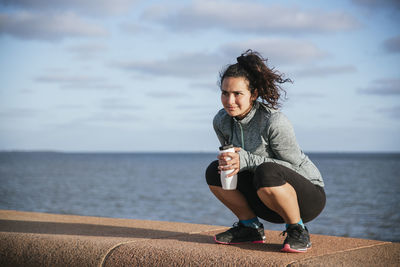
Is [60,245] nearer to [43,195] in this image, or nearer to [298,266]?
[298,266]

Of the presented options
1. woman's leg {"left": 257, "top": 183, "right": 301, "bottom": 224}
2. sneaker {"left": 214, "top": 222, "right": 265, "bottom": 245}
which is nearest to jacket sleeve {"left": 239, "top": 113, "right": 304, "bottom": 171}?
woman's leg {"left": 257, "top": 183, "right": 301, "bottom": 224}

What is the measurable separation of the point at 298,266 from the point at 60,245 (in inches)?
71.6

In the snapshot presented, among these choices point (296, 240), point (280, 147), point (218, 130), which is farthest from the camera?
point (218, 130)

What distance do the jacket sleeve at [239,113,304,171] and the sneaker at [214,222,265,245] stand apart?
1.96 feet

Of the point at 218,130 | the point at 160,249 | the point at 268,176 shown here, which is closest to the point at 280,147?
the point at 268,176

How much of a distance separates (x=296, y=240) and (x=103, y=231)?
1882mm

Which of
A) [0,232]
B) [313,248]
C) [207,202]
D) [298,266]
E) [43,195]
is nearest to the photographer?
[298,266]

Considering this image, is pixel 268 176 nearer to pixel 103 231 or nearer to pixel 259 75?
pixel 259 75

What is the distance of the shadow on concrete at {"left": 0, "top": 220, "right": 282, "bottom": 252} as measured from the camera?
3419 millimetres

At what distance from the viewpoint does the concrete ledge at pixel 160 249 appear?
2.65m

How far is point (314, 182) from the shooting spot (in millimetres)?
3119

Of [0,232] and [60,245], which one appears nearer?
[60,245]

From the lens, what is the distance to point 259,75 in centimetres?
310

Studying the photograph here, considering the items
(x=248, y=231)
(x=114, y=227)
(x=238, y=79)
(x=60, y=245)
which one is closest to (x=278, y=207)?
(x=248, y=231)
